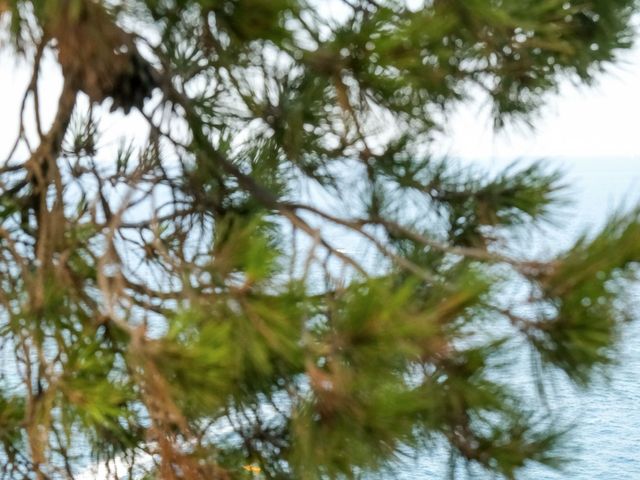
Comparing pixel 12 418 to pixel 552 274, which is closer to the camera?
pixel 552 274

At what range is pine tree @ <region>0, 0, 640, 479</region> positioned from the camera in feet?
1.94

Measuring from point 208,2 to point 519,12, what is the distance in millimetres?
259

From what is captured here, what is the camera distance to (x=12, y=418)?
0.84 m

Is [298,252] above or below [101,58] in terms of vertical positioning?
below

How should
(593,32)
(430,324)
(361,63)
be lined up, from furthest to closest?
1. (593,32)
2. (361,63)
3. (430,324)

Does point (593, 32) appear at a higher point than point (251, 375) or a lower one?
higher

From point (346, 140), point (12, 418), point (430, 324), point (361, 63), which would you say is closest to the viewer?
point (430, 324)

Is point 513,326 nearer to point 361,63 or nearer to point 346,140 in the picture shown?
point 361,63

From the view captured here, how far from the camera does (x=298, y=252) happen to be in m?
0.76

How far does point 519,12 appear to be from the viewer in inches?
29.0

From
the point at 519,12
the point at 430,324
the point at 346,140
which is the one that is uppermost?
the point at 346,140

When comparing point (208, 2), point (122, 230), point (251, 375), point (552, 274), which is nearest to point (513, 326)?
point (552, 274)

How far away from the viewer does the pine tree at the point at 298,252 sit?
0.59 metres

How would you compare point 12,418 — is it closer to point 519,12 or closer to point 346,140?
point 346,140
